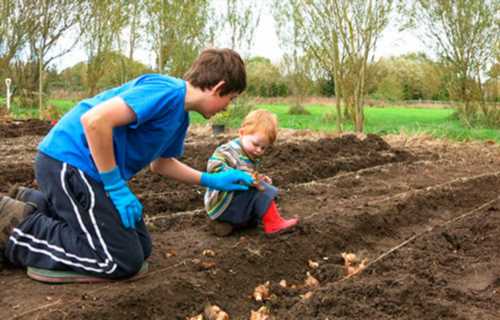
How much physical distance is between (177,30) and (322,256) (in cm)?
1293

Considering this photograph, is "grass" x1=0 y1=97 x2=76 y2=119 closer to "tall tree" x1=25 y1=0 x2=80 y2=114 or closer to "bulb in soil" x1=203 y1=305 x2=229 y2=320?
"tall tree" x1=25 y1=0 x2=80 y2=114

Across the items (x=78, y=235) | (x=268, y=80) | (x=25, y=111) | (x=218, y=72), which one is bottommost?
(x=78, y=235)

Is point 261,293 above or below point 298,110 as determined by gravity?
below

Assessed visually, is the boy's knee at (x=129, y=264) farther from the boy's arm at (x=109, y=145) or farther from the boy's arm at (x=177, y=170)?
the boy's arm at (x=177, y=170)

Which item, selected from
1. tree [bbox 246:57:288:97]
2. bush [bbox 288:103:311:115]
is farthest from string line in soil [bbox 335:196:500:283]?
tree [bbox 246:57:288:97]

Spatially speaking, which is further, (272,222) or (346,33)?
A: (346,33)

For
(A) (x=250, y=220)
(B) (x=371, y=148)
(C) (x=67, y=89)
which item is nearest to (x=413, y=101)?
(C) (x=67, y=89)

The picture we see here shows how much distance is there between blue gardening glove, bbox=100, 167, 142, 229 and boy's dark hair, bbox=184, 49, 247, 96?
2.04ft

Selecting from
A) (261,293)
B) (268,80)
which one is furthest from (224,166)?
(268,80)

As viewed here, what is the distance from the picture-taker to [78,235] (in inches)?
107

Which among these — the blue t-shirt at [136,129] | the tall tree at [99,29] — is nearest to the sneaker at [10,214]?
the blue t-shirt at [136,129]

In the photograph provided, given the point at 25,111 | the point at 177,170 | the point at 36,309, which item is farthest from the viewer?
the point at 25,111

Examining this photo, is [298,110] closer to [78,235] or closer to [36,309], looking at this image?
[78,235]

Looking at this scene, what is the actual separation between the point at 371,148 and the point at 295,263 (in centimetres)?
491
